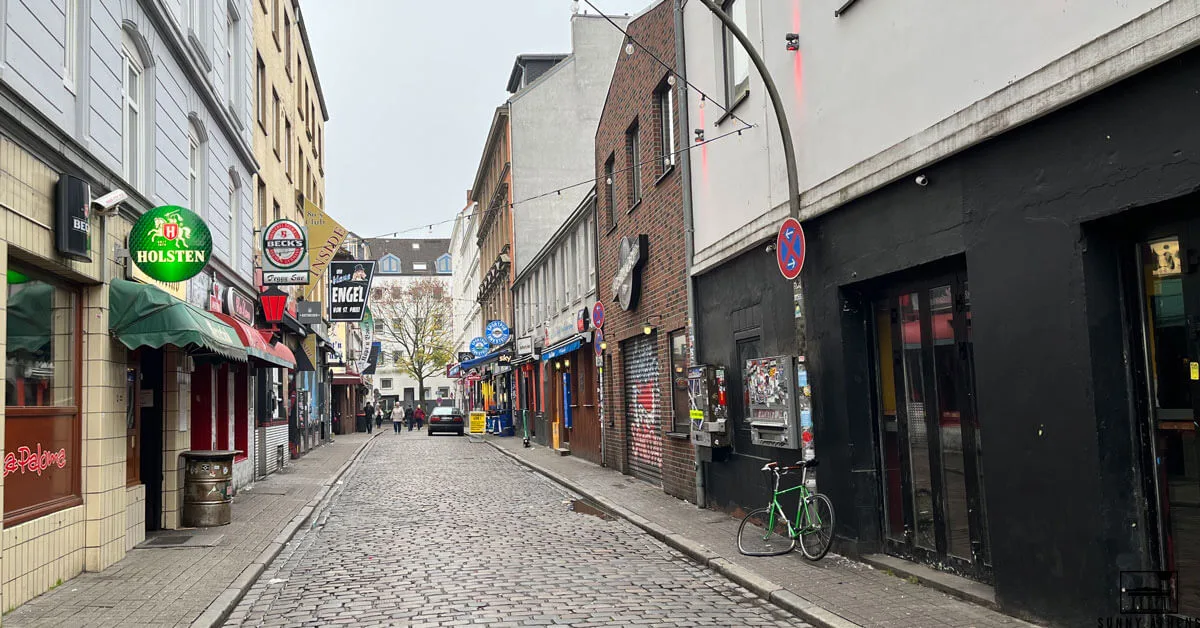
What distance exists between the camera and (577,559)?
10227mm

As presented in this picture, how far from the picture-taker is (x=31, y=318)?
8.42 m

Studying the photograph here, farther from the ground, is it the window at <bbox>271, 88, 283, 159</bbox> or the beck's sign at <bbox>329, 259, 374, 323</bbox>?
the window at <bbox>271, 88, 283, 159</bbox>

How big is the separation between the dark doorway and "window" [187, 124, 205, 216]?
2.80m

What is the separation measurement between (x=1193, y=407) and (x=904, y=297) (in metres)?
3.29

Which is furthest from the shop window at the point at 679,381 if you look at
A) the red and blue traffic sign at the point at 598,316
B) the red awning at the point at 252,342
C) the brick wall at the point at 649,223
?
the red awning at the point at 252,342

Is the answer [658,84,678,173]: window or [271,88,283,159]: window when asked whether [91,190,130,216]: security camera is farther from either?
[271,88,283,159]: window

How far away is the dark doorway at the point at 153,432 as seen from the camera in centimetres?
1270

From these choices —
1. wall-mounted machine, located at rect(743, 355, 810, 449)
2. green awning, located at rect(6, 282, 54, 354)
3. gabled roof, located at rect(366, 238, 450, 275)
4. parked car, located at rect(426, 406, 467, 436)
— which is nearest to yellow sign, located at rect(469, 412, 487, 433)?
parked car, located at rect(426, 406, 467, 436)

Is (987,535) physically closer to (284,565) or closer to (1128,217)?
(1128,217)

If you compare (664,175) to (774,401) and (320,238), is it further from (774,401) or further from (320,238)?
(320,238)

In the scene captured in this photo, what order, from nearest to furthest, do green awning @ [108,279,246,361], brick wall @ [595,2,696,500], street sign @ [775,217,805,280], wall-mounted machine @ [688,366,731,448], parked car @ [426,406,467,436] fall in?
1. street sign @ [775,217,805,280]
2. green awning @ [108,279,246,361]
3. wall-mounted machine @ [688,366,731,448]
4. brick wall @ [595,2,696,500]
5. parked car @ [426,406,467,436]

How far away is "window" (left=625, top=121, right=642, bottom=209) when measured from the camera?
18031 mm

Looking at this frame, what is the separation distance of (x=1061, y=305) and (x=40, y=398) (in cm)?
788

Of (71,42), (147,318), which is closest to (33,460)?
(147,318)
